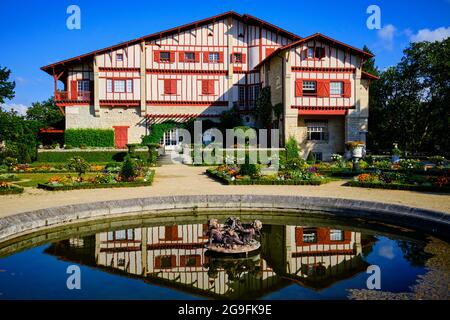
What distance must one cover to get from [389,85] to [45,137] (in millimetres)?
34957

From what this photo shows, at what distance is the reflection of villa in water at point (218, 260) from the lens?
7.57m

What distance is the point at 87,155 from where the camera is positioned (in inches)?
1217

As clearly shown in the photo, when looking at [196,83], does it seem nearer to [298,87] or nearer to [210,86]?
[210,86]

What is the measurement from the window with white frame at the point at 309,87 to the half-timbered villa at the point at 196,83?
1.34m

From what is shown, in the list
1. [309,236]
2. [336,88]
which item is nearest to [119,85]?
[336,88]

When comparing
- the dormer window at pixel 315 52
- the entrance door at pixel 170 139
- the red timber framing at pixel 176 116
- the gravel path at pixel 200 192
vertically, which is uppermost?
the dormer window at pixel 315 52

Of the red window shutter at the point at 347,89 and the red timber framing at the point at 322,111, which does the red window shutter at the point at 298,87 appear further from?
the red window shutter at the point at 347,89

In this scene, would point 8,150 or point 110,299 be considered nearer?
point 110,299

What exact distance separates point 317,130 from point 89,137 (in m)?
19.4

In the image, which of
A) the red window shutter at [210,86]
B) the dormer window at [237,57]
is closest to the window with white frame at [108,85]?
the red window shutter at [210,86]

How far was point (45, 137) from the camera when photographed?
1496 inches
